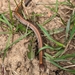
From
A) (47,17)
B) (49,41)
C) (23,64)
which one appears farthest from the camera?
(47,17)

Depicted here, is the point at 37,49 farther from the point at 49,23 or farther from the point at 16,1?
the point at 16,1

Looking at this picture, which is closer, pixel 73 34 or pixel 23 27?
pixel 73 34

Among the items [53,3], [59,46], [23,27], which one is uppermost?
[53,3]

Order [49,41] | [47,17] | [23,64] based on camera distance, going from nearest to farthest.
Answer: [23,64] < [49,41] < [47,17]

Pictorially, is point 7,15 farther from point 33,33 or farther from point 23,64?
point 23,64

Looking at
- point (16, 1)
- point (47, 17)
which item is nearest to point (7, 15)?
point (16, 1)

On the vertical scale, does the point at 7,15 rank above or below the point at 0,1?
below

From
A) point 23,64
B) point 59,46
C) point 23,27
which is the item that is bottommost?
point 23,64

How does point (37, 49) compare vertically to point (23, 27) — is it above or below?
below

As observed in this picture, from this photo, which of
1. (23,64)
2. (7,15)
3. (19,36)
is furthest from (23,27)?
(23,64)
